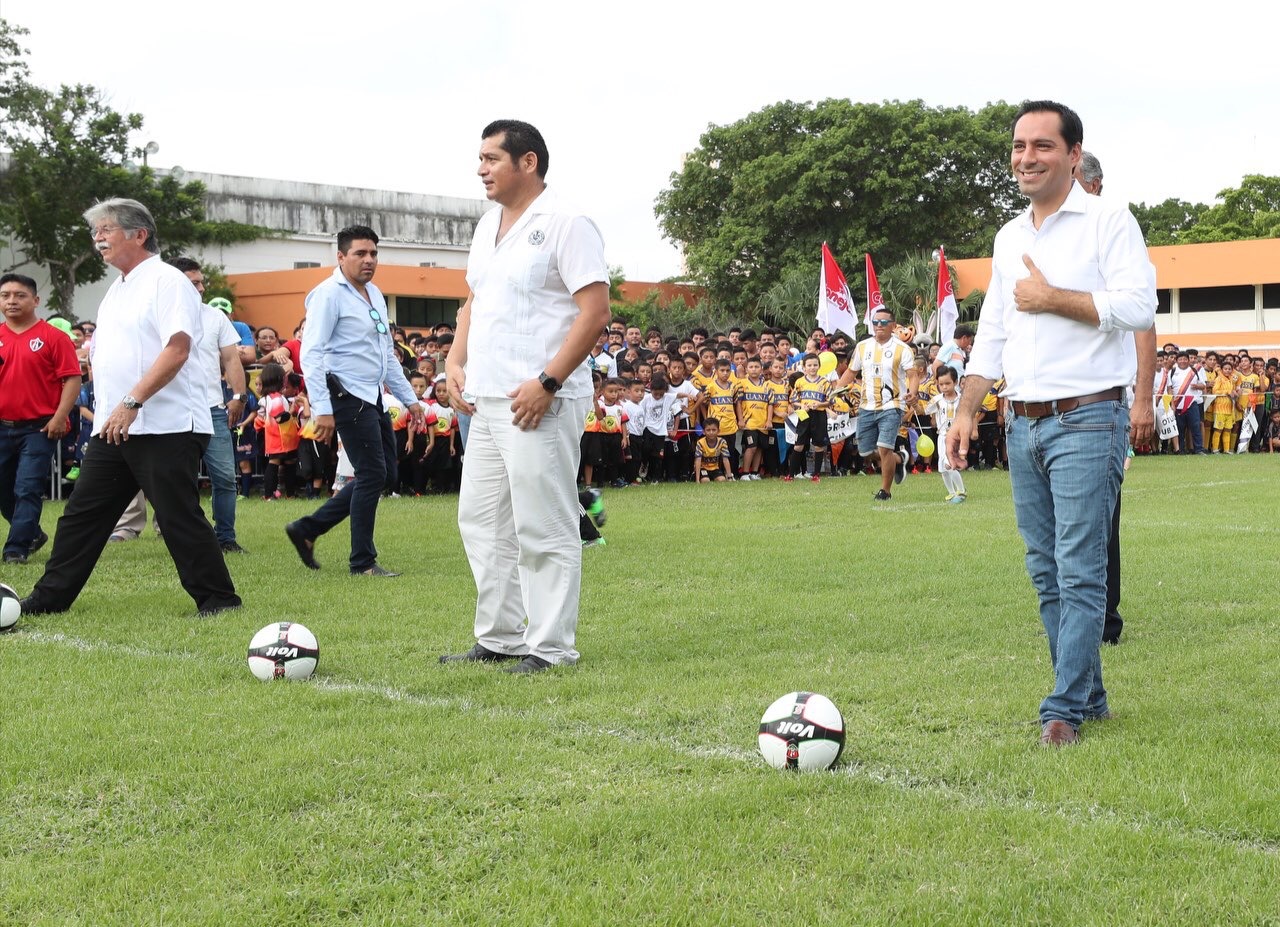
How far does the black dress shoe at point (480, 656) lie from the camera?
20.5 ft

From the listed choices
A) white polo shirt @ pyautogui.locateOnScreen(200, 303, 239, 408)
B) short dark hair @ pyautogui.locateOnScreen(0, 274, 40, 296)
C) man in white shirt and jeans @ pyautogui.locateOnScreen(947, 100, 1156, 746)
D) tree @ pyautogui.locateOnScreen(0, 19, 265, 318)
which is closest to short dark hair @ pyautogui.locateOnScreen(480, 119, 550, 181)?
man in white shirt and jeans @ pyautogui.locateOnScreen(947, 100, 1156, 746)

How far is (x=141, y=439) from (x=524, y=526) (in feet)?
8.56

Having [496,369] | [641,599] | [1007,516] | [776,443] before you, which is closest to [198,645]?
[496,369]

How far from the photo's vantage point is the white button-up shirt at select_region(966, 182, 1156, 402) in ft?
15.7

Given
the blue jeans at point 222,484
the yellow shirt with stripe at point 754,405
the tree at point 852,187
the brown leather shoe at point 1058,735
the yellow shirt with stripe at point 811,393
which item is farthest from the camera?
the tree at point 852,187

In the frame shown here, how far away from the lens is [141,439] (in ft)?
24.4

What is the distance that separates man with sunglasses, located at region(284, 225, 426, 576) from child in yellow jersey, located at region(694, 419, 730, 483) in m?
9.96

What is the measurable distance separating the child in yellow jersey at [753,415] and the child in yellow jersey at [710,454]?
1.47ft

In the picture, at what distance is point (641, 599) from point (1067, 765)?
3.85m

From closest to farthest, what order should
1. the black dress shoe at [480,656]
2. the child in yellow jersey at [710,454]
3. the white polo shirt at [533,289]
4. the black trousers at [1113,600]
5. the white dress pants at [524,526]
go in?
the white polo shirt at [533,289] < the white dress pants at [524,526] < the black dress shoe at [480,656] < the black trousers at [1113,600] < the child in yellow jersey at [710,454]

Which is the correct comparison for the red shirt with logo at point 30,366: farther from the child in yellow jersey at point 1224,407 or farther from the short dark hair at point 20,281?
the child in yellow jersey at point 1224,407

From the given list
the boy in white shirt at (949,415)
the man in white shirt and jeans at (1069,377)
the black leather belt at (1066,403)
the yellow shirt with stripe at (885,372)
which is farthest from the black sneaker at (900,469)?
the black leather belt at (1066,403)

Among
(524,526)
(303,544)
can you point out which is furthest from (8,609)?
(524,526)

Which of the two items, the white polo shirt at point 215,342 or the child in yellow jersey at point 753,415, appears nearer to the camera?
the white polo shirt at point 215,342
